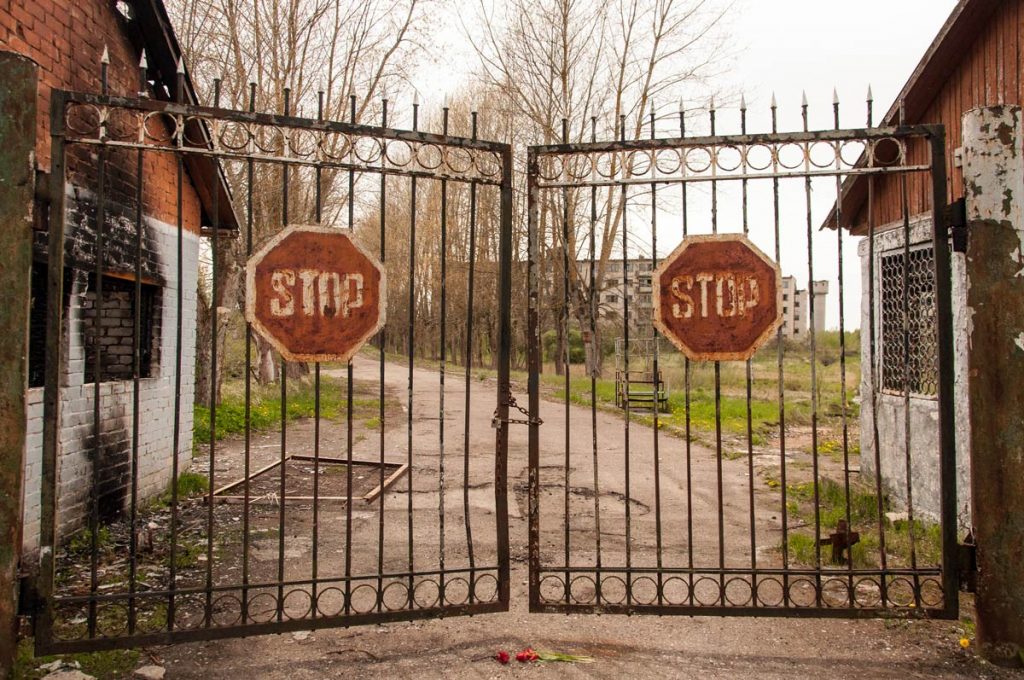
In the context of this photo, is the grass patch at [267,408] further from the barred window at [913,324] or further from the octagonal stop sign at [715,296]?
the barred window at [913,324]

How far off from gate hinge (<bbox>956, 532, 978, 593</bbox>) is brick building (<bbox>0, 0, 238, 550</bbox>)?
4466 millimetres

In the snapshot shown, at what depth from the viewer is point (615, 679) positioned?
326 cm

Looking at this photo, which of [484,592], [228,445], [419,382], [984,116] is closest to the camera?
[984,116]

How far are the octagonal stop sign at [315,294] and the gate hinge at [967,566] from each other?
3.43 metres

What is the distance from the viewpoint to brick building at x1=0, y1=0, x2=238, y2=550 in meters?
4.97

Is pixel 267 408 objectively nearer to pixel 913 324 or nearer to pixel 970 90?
pixel 913 324

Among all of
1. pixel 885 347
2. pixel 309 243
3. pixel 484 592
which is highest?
pixel 309 243

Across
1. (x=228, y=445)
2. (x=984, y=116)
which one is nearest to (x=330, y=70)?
(x=228, y=445)

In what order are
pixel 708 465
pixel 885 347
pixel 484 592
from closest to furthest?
pixel 484 592, pixel 885 347, pixel 708 465

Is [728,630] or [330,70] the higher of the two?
[330,70]

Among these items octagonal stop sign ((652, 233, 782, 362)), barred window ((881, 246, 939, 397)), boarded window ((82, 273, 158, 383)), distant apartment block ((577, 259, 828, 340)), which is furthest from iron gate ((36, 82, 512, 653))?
barred window ((881, 246, 939, 397))

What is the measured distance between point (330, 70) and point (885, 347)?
14.4 m

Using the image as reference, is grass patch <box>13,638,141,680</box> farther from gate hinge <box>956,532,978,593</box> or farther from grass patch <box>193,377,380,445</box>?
grass patch <box>193,377,380,445</box>

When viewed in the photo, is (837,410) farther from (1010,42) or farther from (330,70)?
(330,70)
